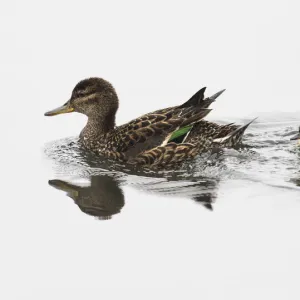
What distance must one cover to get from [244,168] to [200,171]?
21.3 inches

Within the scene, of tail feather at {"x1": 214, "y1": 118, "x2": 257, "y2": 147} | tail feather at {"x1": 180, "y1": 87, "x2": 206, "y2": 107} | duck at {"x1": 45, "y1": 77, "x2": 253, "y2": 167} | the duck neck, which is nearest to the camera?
duck at {"x1": 45, "y1": 77, "x2": 253, "y2": 167}

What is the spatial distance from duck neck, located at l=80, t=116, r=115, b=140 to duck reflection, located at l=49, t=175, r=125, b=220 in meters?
1.39

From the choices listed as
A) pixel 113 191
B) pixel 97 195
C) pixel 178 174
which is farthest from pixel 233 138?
pixel 97 195

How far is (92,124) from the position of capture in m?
10.5

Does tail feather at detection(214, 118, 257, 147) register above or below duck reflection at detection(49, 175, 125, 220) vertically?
above

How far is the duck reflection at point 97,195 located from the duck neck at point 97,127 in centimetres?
139

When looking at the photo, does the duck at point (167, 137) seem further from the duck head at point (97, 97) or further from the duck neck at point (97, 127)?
the duck head at point (97, 97)

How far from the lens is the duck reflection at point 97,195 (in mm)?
7996

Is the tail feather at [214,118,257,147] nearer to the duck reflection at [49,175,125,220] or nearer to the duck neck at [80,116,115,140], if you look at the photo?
the duck neck at [80,116,115,140]

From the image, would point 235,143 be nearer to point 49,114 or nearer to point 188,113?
point 188,113

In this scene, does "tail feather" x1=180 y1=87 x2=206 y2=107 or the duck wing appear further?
"tail feather" x1=180 y1=87 x2=206 y2=107

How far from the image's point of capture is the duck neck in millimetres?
10461

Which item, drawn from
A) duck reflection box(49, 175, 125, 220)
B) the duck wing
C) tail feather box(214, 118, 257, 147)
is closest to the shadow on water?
duck reflection box(49, 175, 125, 220)

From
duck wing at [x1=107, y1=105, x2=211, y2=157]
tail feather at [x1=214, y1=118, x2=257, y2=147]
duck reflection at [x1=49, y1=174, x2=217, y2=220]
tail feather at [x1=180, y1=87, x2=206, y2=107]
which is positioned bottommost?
duck reflection at [x1=49, y1=174, x2=217, y2=220]
